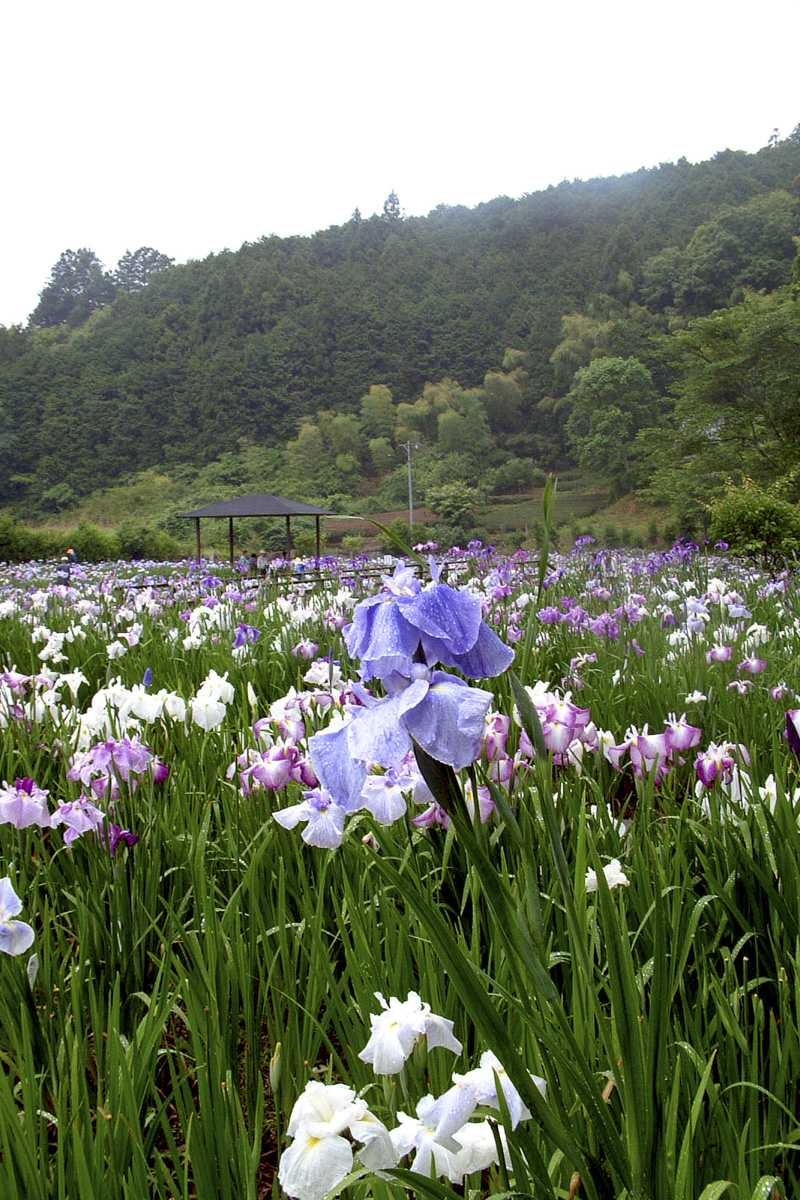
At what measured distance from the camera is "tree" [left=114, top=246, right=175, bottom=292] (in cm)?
9281

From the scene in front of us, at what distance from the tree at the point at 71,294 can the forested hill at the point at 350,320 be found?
251 centimetres

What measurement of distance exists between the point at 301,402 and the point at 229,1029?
76.8 meters

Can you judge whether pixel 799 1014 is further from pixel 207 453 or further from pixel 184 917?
pixel 207 453

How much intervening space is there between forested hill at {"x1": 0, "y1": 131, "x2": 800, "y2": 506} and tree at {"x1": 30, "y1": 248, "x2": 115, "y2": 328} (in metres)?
2.51

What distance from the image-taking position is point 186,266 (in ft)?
272

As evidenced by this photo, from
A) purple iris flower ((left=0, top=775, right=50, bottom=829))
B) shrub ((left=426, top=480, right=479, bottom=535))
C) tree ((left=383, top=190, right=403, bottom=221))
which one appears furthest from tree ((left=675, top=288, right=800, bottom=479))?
tree ((left=383, top=190, right=403, bottom=221))

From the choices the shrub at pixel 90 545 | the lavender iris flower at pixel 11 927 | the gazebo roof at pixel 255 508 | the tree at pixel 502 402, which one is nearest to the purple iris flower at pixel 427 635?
the lavender iris flower at pixel 11 927

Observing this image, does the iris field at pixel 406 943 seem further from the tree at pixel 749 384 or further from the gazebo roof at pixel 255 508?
the tree at pixel 749 384

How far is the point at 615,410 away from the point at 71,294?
66.4 m

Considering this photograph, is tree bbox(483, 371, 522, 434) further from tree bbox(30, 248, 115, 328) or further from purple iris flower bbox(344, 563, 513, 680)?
purple iris flower bbox(344, 563, 513, 680)

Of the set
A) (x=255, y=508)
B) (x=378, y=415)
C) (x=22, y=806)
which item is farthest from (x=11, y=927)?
(x=378, y=415)

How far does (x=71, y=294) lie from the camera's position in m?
92.3

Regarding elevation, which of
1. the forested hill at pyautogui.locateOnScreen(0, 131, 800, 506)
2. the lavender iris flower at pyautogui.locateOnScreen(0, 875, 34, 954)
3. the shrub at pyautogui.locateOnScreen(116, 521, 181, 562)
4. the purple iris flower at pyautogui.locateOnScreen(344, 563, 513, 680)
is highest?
the forested hill at pyautogui.locateOnScreen(0, 131, 800, 506)

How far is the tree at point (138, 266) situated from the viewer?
305 feet
